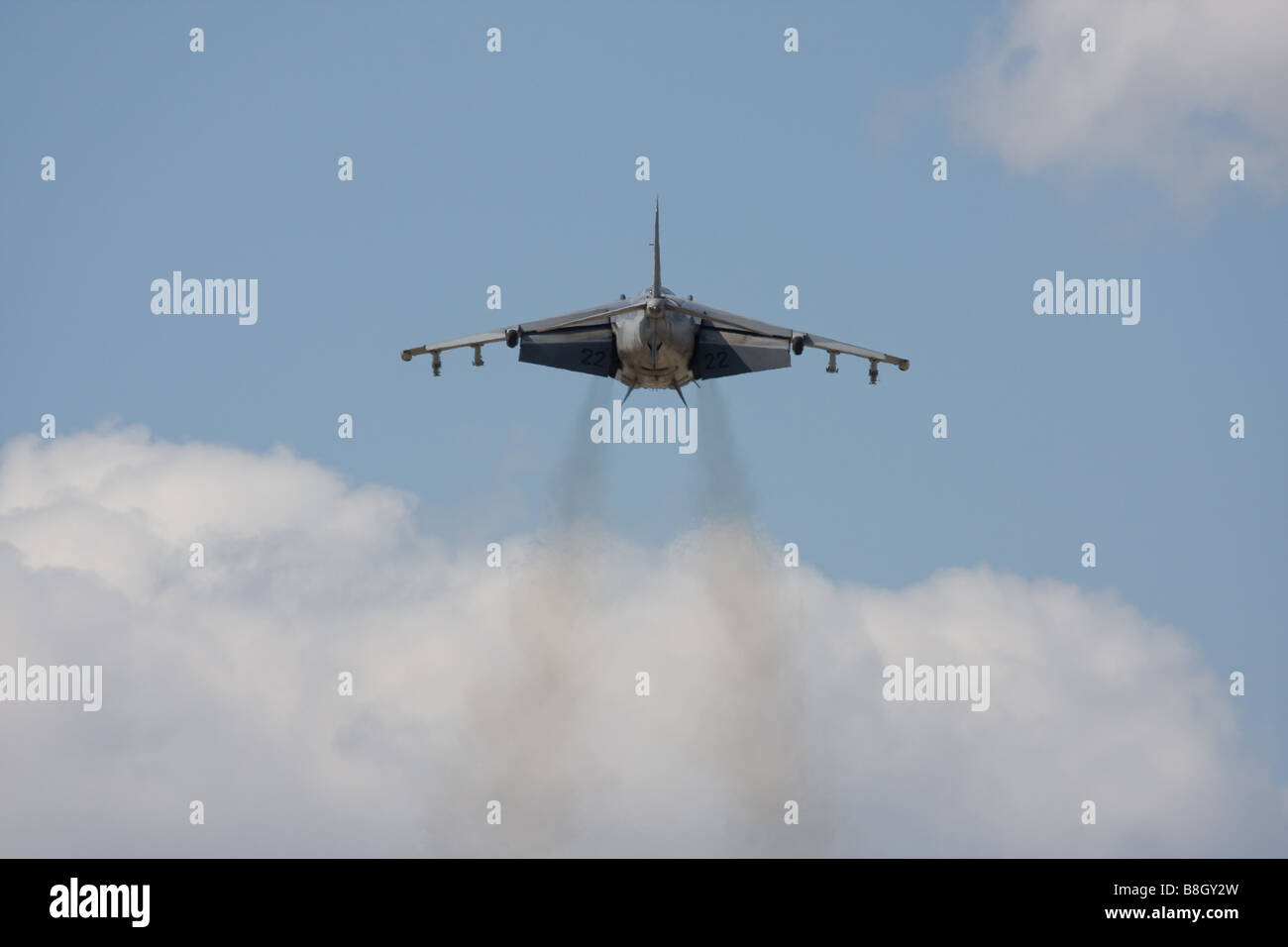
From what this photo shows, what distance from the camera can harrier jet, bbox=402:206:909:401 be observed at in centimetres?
12294

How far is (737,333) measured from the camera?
124688mm

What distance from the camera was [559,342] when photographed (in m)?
127

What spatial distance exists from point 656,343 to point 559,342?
6.08 metres

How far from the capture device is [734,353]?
409 feet

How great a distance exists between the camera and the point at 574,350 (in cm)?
12644

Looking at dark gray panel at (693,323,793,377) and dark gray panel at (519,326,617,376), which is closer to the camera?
dark gray panel at (693,323,793,377)

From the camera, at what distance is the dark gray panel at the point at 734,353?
124m

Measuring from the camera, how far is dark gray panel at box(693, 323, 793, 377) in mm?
124438

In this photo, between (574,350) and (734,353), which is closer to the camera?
(734,353)

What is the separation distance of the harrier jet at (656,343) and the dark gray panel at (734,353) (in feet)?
0.15

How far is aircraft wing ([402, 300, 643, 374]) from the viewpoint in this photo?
414 feet

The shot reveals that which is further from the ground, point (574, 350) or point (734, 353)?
point (574, 350)

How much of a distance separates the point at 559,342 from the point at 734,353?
8.39m

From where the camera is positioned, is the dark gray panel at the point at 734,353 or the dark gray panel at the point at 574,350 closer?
the dark gray panel at the point at 734,353
